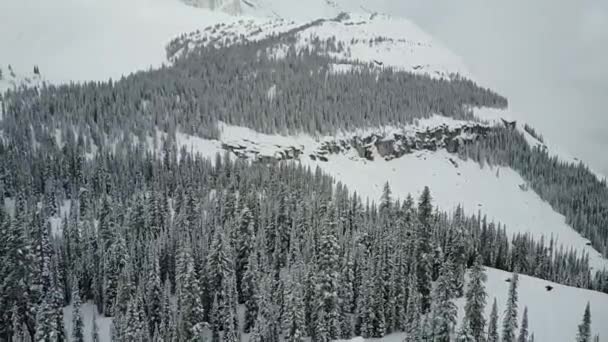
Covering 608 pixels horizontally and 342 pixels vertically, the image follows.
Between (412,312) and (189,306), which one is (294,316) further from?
(412,312)

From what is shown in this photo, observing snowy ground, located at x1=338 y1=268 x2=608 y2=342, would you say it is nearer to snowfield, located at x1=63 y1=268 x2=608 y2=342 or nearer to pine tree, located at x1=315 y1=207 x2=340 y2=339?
snowfield, located at x1=63 y1=268 x2=608 y2=342

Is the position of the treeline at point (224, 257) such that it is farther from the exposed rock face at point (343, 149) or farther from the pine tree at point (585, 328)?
the exposed rock face at point (343, 149)

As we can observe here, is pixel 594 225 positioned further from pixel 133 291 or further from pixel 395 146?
pixel 133 291

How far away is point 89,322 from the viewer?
86.8m

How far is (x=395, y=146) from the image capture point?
645 ft

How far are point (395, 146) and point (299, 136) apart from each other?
120 ft

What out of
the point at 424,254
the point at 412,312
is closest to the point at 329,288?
the point at 412,312

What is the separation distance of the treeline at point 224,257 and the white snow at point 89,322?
220 centimetres

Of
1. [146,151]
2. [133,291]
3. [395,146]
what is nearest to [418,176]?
[395,146]

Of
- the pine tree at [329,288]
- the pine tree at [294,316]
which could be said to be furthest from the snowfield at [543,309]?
the pine tree at [294,316]

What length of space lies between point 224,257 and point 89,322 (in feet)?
84.2

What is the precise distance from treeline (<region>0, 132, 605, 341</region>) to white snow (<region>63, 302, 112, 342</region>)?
7.21 feet

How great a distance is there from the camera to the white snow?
269 feet

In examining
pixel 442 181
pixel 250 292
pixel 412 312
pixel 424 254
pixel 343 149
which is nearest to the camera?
pixel 412 312
